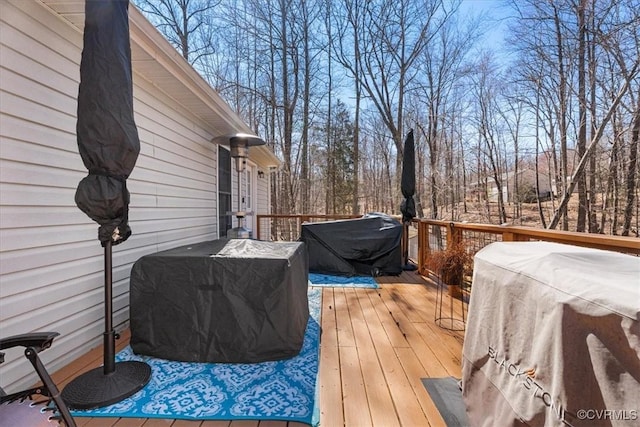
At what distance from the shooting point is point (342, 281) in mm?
4758

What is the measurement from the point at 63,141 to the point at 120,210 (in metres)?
0.82

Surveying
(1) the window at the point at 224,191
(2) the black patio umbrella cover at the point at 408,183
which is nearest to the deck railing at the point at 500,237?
(2) the black patio umbrella cover at the point at 408,183

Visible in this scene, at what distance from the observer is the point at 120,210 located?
197 centimetres

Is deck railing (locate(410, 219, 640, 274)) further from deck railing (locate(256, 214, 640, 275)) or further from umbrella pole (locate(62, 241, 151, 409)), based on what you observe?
umbrella pole (locate(62, 241, 151, 409))

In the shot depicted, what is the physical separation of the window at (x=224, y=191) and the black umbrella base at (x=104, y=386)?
3.36 m

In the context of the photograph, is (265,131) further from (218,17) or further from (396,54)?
(396,54)

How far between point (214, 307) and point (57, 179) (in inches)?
56.1

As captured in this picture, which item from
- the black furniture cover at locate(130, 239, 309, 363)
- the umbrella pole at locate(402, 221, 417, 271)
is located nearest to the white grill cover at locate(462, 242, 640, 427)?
the black furniture cover at locate(130, 239, 309, 363)

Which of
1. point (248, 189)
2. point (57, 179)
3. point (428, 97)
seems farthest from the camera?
point (428, 97)

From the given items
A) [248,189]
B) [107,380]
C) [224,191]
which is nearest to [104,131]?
[107,380]

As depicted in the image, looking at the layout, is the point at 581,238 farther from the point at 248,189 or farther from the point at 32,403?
the point at 248,189

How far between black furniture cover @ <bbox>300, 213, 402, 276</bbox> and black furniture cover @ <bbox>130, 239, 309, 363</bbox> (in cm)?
288

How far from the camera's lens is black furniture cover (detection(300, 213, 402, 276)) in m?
5.13

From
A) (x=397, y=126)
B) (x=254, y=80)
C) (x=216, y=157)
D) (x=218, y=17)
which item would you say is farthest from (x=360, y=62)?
(x=216, y=157)
